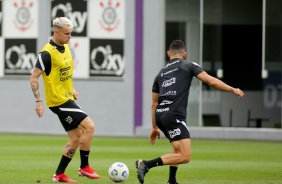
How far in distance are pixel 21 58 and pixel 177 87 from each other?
18010 mm

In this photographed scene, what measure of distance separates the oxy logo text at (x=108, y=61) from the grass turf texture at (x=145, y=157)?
2734 millimetres

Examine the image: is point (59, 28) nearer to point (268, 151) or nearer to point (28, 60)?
point (268, 151)

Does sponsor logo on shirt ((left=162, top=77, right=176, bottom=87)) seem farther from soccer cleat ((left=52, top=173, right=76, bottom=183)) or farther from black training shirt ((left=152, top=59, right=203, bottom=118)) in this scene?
soccer cleat ((left=52, top=173, right=76, bottom=183))

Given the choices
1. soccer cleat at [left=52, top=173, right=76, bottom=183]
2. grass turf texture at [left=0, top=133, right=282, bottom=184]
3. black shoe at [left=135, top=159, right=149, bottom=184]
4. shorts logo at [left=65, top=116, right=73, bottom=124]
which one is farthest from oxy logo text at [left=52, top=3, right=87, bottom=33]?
black shoe at [left=135, top=159, right=149, bottom=184]

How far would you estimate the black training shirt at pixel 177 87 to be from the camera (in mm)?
12312

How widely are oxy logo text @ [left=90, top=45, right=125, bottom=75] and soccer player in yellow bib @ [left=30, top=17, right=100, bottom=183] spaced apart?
15342mm

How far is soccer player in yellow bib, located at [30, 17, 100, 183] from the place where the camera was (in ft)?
43.2

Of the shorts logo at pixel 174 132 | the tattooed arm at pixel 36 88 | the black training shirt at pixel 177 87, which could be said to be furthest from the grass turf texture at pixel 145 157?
the black training shirt at pixel 177 87

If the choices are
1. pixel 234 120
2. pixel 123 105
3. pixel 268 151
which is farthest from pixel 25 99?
pixel 268 151

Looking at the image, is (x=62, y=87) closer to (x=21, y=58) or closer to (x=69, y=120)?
(x=69, y=120)

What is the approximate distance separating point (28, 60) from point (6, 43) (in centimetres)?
90

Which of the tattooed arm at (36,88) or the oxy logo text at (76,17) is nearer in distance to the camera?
the tattooed arm at (36,88)

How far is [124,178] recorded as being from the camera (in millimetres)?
12758

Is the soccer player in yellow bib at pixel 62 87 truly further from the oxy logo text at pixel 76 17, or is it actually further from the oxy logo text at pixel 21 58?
the oxy logo text at pixel 21 58
